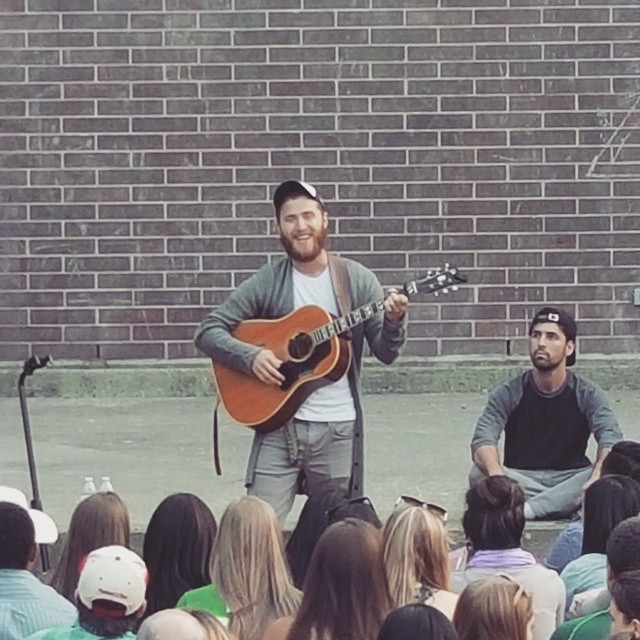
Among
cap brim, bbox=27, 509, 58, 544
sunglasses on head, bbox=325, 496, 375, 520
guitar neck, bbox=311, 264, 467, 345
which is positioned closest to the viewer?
sunglasses on head, bbox=325, 496, 375, 520

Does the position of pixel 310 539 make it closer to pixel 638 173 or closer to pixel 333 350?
pixel 333 350

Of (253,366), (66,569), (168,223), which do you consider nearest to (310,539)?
(66,569)

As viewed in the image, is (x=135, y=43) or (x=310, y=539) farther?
(x=135, y=43)

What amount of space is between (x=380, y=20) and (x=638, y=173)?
2.03 metres

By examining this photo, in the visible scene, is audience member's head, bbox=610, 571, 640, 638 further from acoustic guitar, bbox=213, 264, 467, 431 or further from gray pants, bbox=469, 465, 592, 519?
gray pants, bbox=469, 465, 592, 519

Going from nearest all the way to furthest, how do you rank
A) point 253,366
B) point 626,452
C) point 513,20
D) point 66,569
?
point 66,569 < point 626,452 < point 253,366 < point 513,20

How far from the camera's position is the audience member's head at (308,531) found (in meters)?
6.01

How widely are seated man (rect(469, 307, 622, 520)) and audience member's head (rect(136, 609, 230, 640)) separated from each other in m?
3.80

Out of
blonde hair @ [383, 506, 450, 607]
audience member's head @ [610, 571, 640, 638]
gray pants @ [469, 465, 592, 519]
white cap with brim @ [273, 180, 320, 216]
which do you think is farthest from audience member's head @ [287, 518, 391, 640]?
gray pants @ [469, 465, 592, 519]

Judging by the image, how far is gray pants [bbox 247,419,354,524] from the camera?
7152 mm

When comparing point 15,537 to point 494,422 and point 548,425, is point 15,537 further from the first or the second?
point 548,425

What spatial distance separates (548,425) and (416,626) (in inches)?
159

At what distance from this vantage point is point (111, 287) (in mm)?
11641

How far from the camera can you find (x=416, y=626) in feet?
13.0
